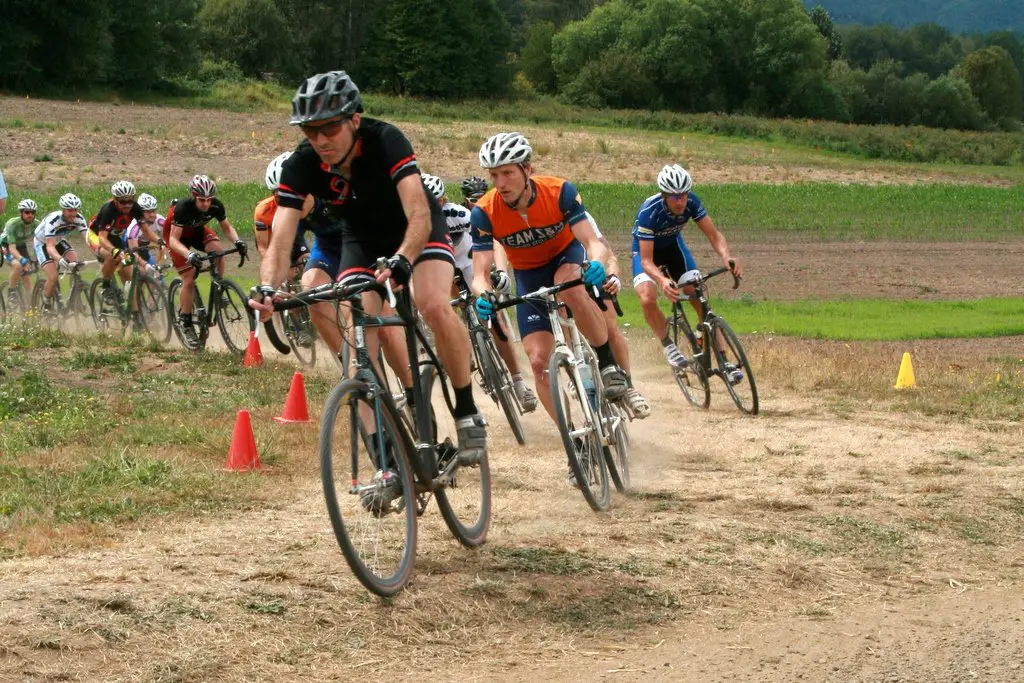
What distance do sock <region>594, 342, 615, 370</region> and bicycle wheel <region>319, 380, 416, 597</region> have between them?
8.99 feet

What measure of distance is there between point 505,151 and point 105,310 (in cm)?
1091

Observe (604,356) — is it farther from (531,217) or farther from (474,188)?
(474,188)

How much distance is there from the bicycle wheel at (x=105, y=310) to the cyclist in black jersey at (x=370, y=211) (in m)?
11.3

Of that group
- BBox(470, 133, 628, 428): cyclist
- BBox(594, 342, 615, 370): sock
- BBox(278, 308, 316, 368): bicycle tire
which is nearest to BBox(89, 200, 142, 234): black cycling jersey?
BBox(278, 308, 316, 368): bicycle tire

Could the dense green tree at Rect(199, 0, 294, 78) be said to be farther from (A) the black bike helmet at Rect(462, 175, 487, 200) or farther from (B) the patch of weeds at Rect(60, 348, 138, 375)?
(A) the black bike helmet at Rect(462, 175, 487, 200)

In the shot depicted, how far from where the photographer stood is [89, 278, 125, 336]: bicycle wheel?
18.1 m

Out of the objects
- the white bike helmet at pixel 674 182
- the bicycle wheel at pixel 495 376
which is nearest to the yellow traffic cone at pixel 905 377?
the white bike helmet at pixel 674 182

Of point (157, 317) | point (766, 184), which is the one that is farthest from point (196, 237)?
point (766, 184)

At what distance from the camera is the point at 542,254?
1002cm

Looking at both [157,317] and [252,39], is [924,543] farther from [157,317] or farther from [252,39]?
[252,39]

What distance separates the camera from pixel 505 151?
8.85 m

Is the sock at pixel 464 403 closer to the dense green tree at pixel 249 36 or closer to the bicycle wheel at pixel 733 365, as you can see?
the bicycle wheel at pixel 733 365

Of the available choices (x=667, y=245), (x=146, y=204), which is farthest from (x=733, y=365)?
(x=146, y=204)

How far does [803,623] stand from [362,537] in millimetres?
2136
